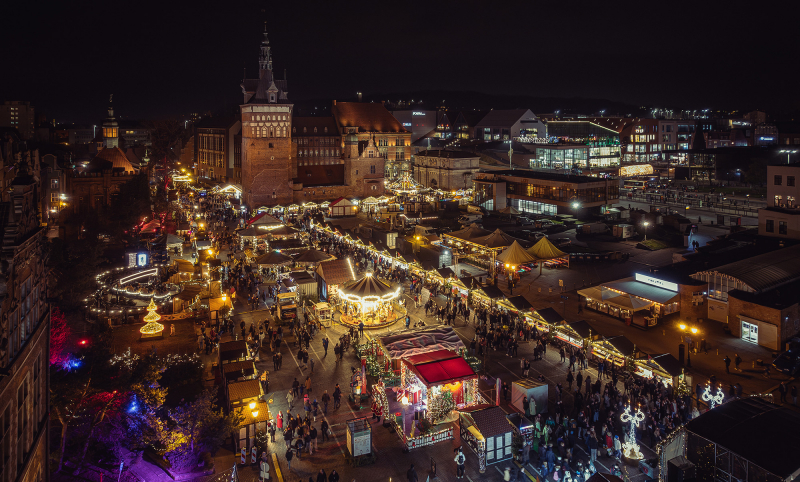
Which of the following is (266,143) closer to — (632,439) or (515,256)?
(515,256)

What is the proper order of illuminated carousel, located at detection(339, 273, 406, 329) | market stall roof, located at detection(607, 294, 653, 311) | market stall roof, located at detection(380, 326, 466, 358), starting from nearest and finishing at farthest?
market stall roof, located at detection(380, 326, 466, 358) < illuminated carousel, located at detection(339, 273, 406, 329) < market stall roof, located at detection(607, 294, 653, 311)

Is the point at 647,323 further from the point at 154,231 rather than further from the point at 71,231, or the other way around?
the point at 71,231

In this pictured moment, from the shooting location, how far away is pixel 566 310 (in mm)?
27516

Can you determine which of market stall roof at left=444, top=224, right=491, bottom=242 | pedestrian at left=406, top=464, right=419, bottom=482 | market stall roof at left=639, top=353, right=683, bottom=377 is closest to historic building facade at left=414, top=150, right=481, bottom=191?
market stall roof at left=444, top=224, right=491, bottom=242

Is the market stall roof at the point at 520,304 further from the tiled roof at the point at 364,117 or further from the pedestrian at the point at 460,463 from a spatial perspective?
the tiled roof at the point at 364,117

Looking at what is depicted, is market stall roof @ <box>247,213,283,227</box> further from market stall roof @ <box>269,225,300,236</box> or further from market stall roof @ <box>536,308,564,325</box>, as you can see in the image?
market stall roof @ <box>536,308,564,325</box>

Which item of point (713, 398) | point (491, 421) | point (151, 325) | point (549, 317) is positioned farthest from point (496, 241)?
point (491, 421)

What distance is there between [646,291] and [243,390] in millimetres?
18957

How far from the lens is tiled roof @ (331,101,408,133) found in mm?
72500

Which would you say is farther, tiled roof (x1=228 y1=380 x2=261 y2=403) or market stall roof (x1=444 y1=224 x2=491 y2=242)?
market stall roof (x1=444 y1=224 x2=491 y2=242)

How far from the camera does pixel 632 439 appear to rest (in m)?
15.0

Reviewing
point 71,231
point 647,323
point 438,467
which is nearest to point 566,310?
point 647,323

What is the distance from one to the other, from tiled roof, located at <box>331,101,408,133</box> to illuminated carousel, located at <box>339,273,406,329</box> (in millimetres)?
48860

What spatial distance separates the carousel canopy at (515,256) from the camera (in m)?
32.3
